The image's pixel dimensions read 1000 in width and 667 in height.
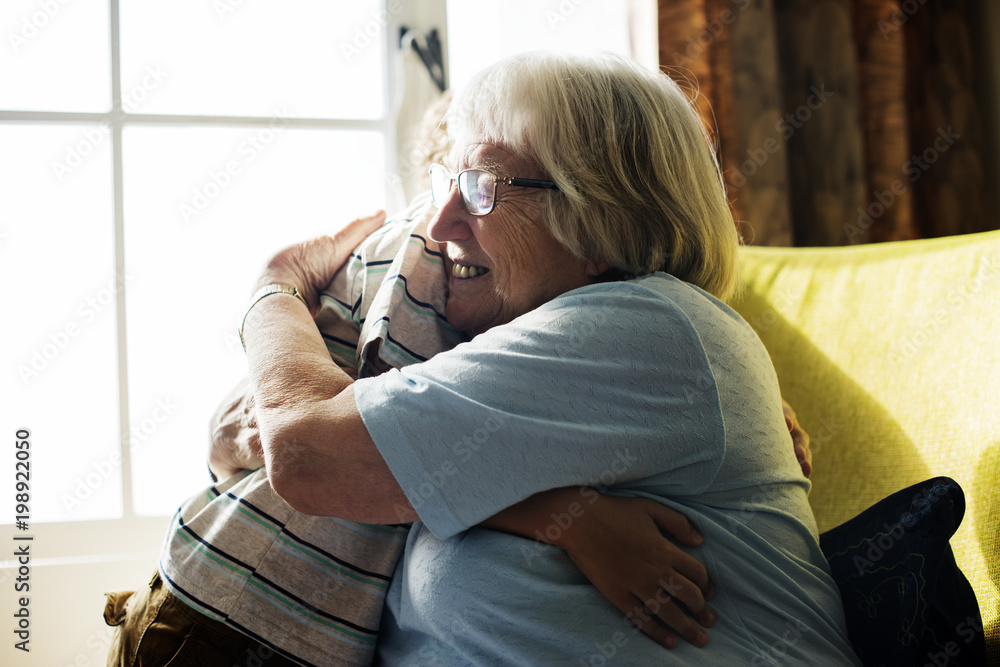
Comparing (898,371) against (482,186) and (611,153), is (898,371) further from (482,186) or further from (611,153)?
(482,186)

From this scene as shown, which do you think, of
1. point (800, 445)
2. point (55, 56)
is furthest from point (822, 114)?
point (55, 56)

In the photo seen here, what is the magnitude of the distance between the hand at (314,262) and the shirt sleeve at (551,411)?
1.22 feet

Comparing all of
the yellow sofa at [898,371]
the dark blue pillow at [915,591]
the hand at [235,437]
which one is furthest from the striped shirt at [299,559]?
the yellow sofa at [898,371]

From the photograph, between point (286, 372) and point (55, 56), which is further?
point (55, 56)

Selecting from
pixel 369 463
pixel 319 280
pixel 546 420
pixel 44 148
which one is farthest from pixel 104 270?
pixel 546 420

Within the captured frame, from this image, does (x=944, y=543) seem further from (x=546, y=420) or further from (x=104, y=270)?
(x=104, y=270)

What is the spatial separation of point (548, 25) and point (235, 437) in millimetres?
1504

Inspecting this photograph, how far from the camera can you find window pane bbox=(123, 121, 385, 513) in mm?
1822

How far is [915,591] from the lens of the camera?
0.83m

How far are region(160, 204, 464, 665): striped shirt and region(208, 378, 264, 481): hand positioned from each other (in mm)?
31

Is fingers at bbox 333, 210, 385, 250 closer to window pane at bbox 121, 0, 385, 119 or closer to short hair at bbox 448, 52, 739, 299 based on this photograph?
short hair at bbox 448, 52, 739, 299

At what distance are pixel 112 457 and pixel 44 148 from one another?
0.79 meters

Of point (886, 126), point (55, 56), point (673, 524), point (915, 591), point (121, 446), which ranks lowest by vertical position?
point (121, 446)

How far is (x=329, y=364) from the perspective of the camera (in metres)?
0.86
